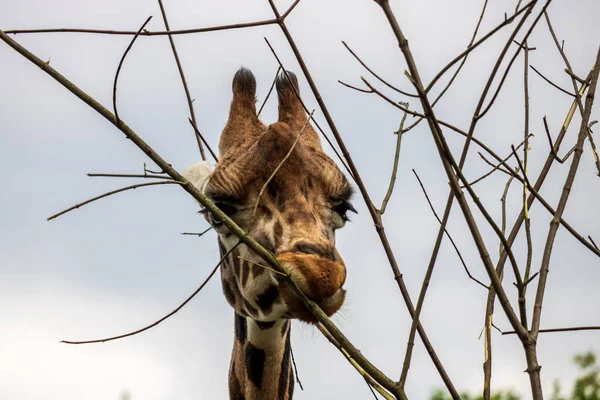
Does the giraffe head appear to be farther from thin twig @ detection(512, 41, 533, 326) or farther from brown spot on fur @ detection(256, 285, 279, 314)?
thin twig @ detection(512, 41, 533, 326)

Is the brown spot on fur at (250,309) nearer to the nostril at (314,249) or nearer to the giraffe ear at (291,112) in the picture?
the nostril at (314,249)

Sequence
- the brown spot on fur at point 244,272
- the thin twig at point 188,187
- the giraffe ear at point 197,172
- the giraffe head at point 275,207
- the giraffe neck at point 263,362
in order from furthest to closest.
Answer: the giraffe neck at point 263,362, the giraffe ear at point 197,172, the brown spot on fur at point 244,272, the giraffe head at point 275,207, the thin twig at point 188,187

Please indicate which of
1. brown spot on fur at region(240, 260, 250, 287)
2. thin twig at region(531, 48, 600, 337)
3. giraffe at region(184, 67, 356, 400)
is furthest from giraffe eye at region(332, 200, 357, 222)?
thin twig at region(531, 48, 600, 337)

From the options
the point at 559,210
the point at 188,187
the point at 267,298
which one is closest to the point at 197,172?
the point at 267,298

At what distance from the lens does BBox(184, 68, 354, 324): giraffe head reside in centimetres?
358

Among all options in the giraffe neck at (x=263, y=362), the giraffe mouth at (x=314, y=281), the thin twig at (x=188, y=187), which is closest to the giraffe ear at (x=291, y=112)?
the giraffe neck at (x=263, y=362)

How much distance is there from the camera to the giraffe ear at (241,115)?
4.71 metres

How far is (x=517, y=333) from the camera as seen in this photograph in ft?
8.42

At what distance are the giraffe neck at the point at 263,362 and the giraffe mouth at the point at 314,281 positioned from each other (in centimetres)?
119

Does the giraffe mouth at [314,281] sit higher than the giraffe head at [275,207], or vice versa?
the giraffe head at [275,207]

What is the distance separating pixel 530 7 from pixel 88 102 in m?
1.37

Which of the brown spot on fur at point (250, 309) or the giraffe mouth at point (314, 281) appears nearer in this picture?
the giraffe mouth at point (314, 281)

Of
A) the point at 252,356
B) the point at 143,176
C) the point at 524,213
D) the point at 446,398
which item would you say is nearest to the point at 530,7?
the point at 524,213

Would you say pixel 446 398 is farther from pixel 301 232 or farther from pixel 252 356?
pixel 301 232
